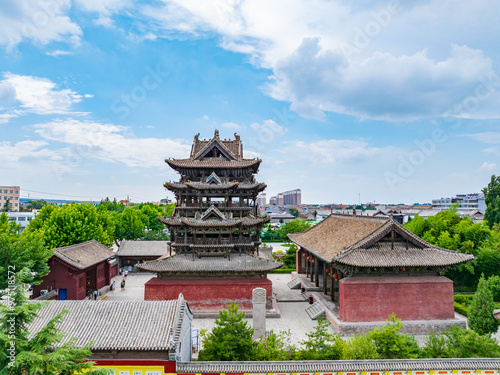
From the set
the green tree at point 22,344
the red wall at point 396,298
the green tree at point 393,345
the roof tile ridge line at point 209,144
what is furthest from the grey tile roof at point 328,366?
the roof tile ridge line at point 209,144

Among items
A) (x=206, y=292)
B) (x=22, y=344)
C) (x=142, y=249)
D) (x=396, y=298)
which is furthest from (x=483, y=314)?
(x=142, y=249)

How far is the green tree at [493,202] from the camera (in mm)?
48531

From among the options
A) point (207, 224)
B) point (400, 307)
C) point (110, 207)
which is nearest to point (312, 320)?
point (400, 307)

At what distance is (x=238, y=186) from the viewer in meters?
28.1

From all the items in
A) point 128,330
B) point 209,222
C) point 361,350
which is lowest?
point 361,350

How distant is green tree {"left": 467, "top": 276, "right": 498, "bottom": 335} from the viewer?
57.5 ft

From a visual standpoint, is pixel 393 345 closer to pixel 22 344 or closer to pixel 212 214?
pixel 22 344

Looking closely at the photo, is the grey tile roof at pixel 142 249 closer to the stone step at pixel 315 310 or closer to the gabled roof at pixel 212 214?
the gabled roof at pixel 212 214

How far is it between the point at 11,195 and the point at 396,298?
114m

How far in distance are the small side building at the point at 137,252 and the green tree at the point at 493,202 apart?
150ft

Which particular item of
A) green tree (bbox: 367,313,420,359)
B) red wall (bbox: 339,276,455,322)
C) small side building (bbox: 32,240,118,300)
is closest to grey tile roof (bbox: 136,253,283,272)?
red wall (bbox: 339,276,455,322)

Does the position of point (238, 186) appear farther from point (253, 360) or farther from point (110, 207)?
point (110, 207)

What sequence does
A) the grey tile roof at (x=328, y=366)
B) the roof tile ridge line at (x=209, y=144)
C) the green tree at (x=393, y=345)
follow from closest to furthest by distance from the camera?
the grey tile roof at (x=328, y=366), the green tree at (x=393, y=345), the roof tile ridge line at (x=209, y=144)

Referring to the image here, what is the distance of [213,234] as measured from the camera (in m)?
27.0
